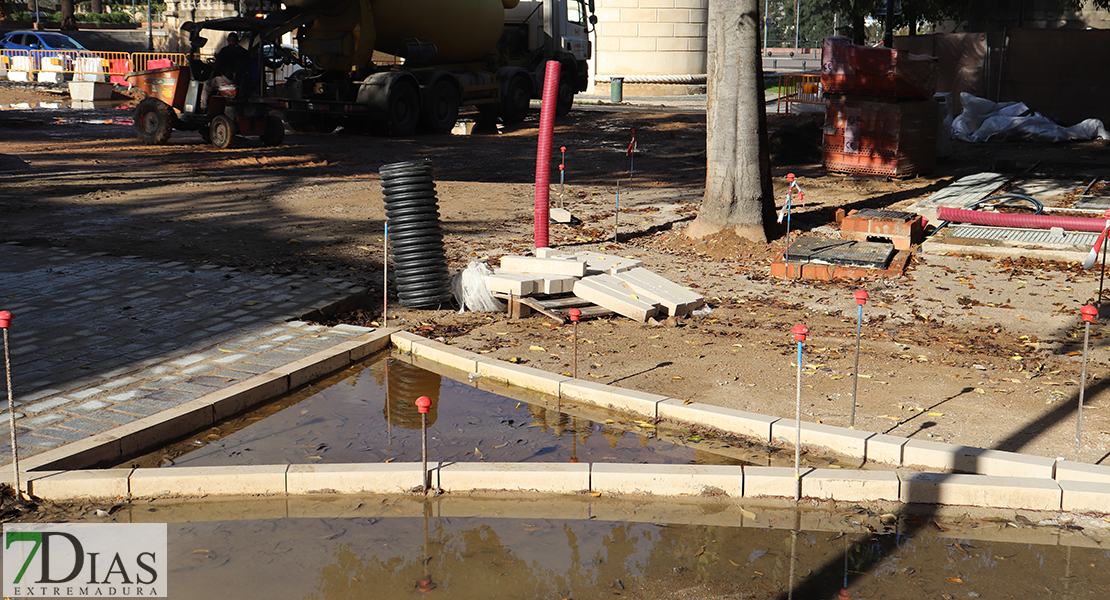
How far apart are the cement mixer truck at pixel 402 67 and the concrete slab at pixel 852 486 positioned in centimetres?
1764

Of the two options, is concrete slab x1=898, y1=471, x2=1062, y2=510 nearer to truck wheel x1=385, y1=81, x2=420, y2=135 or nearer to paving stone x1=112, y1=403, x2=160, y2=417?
paving stone x1=112, y1=403, x2=160, y2=417

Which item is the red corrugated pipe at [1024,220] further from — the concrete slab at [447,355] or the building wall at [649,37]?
the building wall at [649,37]

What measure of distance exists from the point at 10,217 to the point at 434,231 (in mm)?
7201

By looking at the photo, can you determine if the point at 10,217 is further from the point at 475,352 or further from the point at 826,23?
the point at 826,23

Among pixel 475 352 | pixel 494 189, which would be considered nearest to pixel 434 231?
pixel 475 352

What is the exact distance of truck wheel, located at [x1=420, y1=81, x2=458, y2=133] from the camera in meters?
23.3

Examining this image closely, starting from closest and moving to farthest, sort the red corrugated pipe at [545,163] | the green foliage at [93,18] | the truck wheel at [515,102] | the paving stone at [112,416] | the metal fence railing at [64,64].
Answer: the paving stone at [112,416] < the red corrugated pipe at [545,163] < the truck wheel at [515,102] < the metal fence railing at [64,64] < the green foliage at [93,18]

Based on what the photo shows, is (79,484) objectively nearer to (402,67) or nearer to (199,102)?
(199,102)

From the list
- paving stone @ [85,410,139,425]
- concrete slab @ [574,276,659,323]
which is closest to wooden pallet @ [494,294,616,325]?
concrete slab @ [574,276,659,323]

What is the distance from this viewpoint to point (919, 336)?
308 inches

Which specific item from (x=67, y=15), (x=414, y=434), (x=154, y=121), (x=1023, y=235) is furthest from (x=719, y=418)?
(x=67, y=15)

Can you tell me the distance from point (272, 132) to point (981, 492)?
59.2 ft

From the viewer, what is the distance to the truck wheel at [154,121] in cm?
1970

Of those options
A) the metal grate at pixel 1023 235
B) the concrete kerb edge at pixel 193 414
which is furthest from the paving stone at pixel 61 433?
the metal grate at pixel 1023 235
